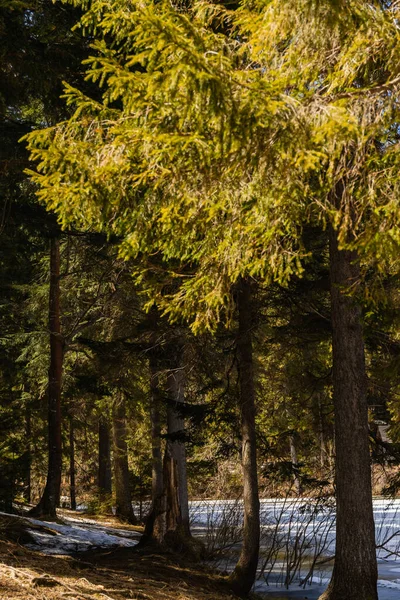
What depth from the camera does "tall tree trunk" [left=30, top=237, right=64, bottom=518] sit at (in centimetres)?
1423

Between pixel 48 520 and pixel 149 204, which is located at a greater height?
pixel 149 204

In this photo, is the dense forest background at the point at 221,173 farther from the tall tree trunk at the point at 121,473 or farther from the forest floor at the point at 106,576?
the tall tree trunk at the point at 121,473

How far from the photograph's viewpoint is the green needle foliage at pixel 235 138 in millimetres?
5648

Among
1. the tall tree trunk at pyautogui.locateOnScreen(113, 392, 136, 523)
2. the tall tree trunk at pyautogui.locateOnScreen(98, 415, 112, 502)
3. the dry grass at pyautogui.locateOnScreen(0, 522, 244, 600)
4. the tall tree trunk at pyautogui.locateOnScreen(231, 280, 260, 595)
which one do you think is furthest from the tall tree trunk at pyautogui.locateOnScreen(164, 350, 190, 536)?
the tall tree trunk at pyautogui.locateOnScreen(98, 415, 112, 502)

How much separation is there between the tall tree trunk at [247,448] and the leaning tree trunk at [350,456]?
2040 millimetres

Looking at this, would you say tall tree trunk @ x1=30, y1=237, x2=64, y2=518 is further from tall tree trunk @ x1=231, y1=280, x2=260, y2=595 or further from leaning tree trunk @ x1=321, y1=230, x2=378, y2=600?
leaning tree trunk @ x1=321, y1=230, x2=378, y2=600

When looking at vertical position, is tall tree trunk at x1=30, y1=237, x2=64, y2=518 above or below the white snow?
above

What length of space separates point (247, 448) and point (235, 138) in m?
6.29

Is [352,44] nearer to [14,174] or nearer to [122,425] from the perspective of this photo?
[14,174]

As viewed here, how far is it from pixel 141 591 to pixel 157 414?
9.60m

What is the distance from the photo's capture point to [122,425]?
67.5 feet

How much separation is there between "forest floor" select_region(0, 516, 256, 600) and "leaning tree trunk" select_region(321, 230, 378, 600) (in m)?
1.76

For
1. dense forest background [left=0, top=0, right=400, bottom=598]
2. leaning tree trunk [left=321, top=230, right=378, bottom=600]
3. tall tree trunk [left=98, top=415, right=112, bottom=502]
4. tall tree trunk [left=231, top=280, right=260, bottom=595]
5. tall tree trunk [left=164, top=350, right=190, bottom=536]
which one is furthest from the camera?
tall tree trunk [left=98, top=415, right=112, bottom=502]

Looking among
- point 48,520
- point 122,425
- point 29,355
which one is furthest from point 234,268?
point 122,425
